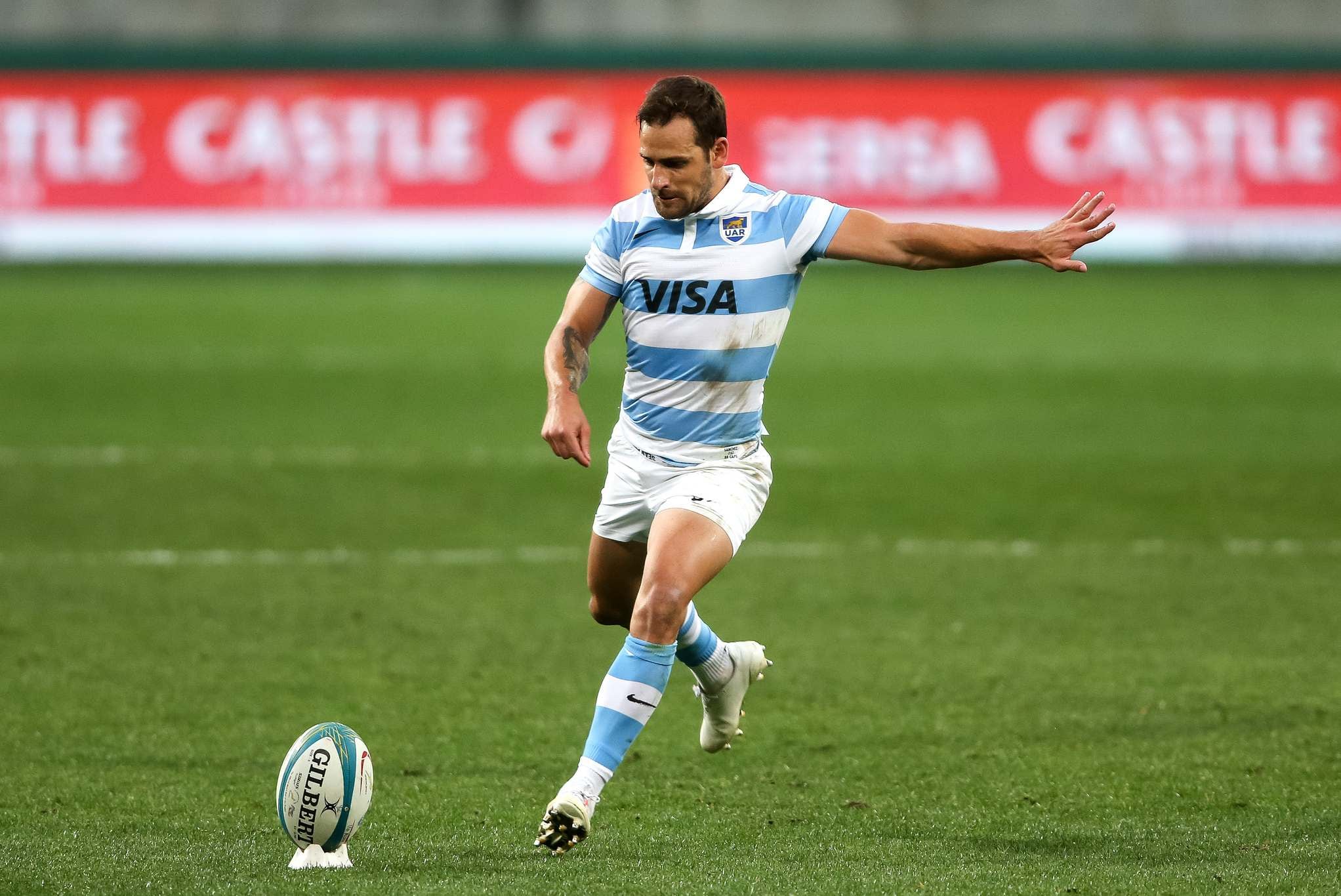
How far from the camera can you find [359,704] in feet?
22.7

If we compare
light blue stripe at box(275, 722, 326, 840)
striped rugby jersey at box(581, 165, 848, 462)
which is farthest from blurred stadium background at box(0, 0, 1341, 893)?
striped rugby jersey at box(581, 165, 848, 462)

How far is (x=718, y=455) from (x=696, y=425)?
0.39 ft

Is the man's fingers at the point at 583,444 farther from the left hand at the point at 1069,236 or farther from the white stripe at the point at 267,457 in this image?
the white stripe at the point at 267,457

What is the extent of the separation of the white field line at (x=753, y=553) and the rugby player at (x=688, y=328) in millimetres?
4030

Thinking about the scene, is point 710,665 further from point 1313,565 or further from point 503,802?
point 1313,565

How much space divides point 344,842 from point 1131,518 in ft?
23.3

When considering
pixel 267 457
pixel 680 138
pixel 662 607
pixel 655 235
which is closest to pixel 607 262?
pixel 655 235

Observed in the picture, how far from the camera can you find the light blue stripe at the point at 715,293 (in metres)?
5.60

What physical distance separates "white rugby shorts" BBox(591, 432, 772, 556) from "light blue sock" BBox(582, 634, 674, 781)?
0.45 m

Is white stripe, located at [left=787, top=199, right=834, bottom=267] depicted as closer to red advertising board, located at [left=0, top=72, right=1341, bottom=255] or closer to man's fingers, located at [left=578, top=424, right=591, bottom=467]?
man's fingers, located at [left=578, top=424, right=591, bottom=467]

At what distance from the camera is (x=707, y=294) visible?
5.59 meters

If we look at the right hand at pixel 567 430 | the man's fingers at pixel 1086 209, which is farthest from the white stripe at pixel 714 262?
the man's fingers at pixel 1086 209

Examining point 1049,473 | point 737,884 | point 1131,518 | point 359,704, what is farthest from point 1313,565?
point 737,884

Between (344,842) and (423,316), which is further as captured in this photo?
(423,316)
